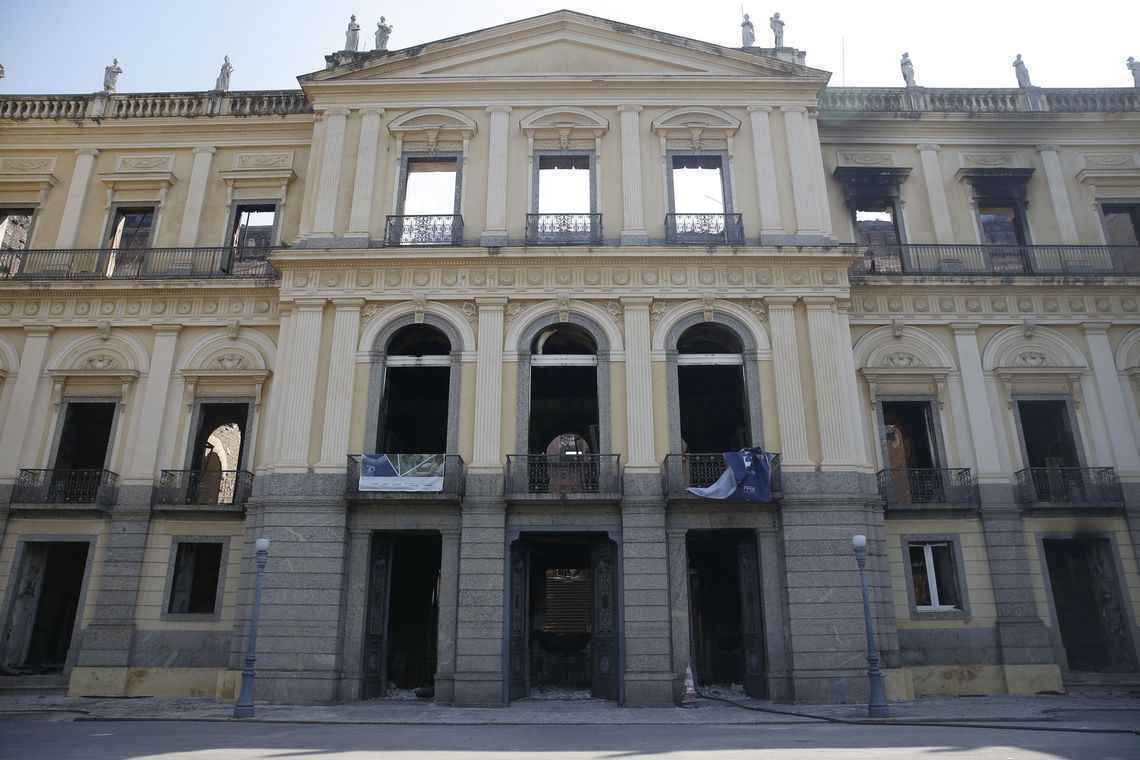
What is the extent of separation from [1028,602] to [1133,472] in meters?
4.30

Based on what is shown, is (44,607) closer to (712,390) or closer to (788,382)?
(712,390)

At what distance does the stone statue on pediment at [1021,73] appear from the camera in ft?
77.7

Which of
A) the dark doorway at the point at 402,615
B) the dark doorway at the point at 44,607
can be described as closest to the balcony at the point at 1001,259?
the dark doorway at the point at 402,615

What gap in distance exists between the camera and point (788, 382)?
18.6m

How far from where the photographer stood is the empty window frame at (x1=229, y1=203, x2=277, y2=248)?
2197 cm

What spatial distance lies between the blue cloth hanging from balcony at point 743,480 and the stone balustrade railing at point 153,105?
15.6m

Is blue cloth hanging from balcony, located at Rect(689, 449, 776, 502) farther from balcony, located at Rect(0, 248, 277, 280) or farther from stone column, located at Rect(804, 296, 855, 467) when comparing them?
balcony, located at Rect(0, 248, 277, 280)

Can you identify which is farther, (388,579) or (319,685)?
Result: (388,579)

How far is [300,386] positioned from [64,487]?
6.64 m

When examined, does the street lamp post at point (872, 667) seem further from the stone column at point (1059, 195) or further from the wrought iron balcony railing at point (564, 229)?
the stone column at point (1059, 195)

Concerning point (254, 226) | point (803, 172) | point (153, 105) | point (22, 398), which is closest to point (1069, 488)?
point (803, 172)

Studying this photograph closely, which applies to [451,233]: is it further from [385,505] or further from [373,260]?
[385,505]

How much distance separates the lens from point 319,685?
1659 cm

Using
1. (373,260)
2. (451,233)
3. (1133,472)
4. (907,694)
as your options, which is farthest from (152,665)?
(1133,472)
